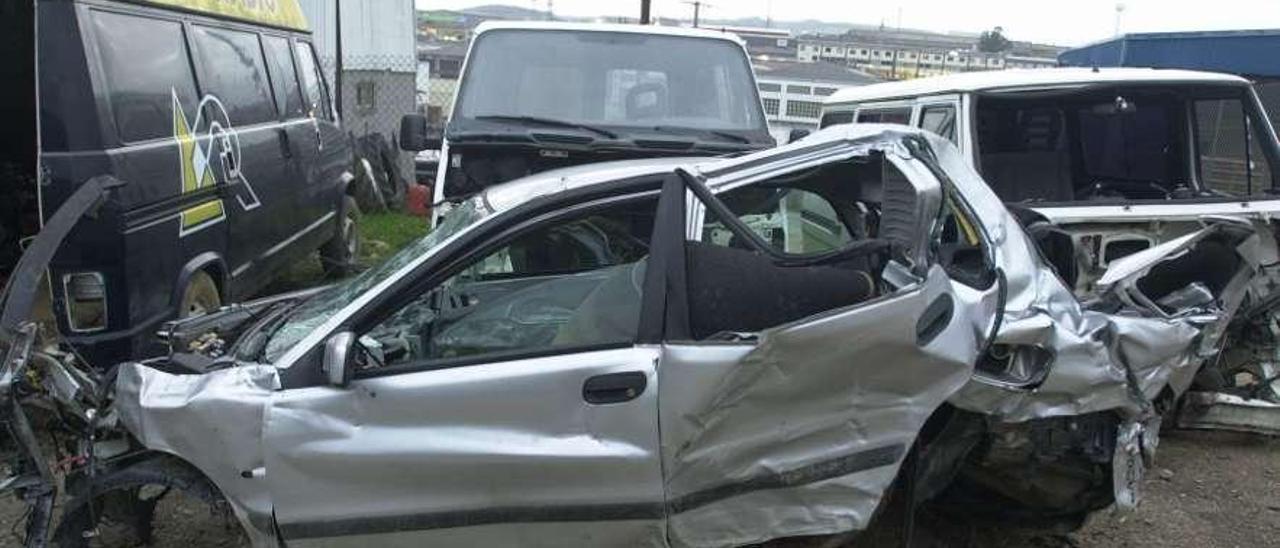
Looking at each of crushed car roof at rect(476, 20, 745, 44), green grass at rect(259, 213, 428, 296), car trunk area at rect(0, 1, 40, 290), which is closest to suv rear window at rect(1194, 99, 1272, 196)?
crushed car roof at rect(476, 20, 745, 44)

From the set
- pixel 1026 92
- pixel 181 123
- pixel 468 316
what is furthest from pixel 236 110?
pixel 1026 92

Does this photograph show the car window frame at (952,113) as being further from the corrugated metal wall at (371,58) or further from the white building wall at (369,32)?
the white building wall at (369,32)

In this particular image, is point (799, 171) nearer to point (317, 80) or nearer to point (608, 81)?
point (608, 81)

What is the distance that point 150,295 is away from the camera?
428 centimetres

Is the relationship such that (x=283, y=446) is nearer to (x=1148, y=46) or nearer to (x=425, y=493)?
(x=425, y=493)

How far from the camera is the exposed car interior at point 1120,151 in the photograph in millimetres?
5664

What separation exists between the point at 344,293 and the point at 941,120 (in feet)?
11.8

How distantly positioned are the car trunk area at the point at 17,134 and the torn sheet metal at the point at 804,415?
4879 millimetres

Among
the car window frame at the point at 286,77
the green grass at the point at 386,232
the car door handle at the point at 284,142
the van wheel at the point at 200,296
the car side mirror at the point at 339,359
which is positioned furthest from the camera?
the green grass at the point at 386,232

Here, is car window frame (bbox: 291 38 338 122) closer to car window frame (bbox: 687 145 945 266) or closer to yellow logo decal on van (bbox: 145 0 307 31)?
yellow logo decal on van (bbox: 145 0 307 31)

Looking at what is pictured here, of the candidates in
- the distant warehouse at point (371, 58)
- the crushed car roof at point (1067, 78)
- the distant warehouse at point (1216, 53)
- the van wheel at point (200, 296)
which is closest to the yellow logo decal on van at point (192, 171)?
the van wheel at point (200, 296)

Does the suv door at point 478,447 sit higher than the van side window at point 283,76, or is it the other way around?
the van side window at point 283,76

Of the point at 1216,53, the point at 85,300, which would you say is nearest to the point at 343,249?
the point at 85,300

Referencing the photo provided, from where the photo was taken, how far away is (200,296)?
4809 millimetres
